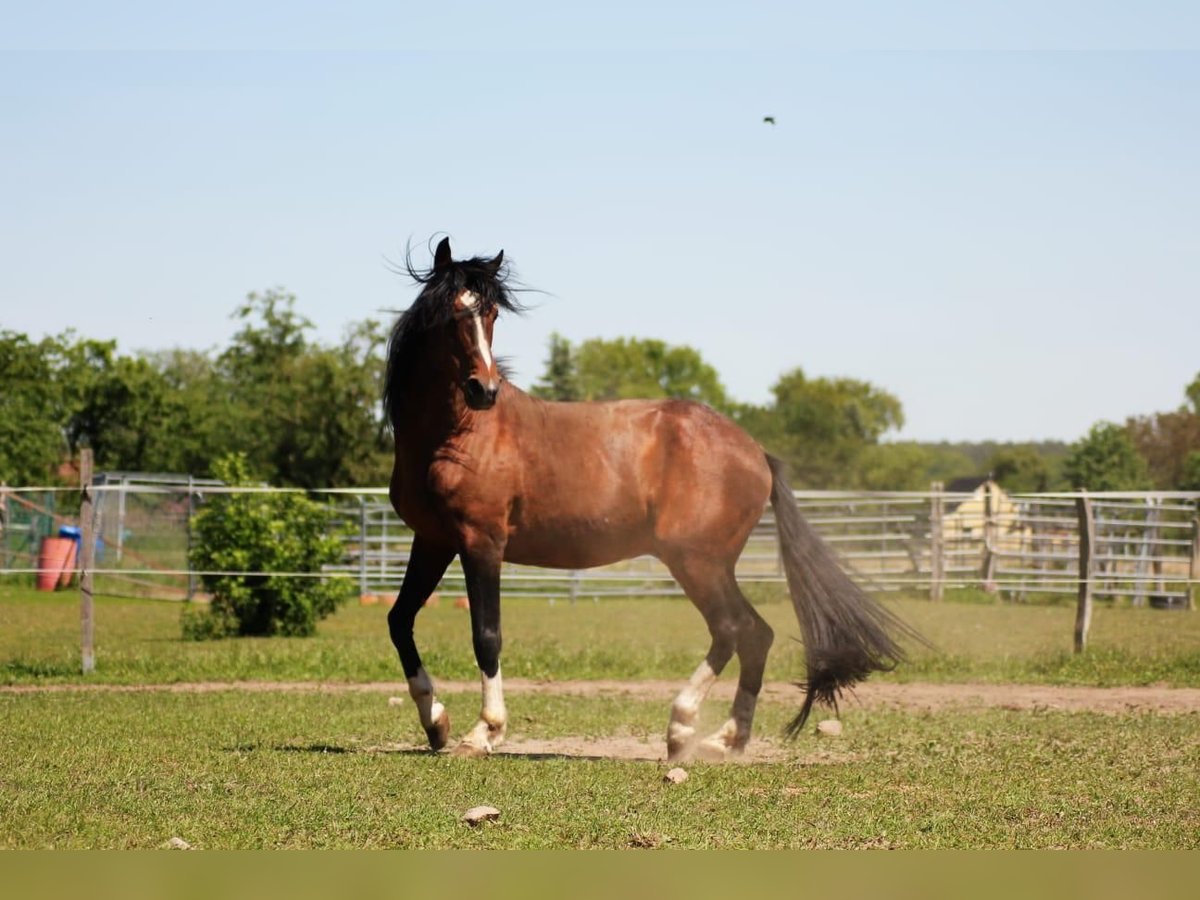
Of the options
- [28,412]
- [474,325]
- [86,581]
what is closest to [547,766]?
[474,325]

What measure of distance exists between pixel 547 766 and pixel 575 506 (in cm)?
149

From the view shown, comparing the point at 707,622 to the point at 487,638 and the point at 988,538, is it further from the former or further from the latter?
the point at 988,538

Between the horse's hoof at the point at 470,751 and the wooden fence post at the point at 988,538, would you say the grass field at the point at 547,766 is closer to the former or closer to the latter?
the horse's hoof at the point at 470,751

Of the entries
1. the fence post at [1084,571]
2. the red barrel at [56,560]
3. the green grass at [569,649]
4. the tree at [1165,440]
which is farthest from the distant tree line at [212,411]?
the tree at [1165,440]

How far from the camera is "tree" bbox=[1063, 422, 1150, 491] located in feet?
195

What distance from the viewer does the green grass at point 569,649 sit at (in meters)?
12.1

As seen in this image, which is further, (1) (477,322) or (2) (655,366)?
(2) (655,366)

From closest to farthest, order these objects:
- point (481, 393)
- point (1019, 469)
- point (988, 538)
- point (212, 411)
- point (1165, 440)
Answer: point (481, 393), point (988, 538), point (212, 411), point (1165, 440), point (1019, 469)

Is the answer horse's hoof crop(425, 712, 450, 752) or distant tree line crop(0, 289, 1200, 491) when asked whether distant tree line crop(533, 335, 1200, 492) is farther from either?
horse's hoof crop(425, 712, 450, 752)

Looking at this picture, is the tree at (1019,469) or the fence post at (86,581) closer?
the fence post at (86,581)

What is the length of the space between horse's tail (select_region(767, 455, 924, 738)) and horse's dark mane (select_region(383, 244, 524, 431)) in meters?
2.12

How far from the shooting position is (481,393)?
7312mm

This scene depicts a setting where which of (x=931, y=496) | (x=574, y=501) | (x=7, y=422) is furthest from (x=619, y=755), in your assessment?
(x=7, y=422)

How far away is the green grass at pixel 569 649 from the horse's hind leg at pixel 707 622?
2.09 meters
